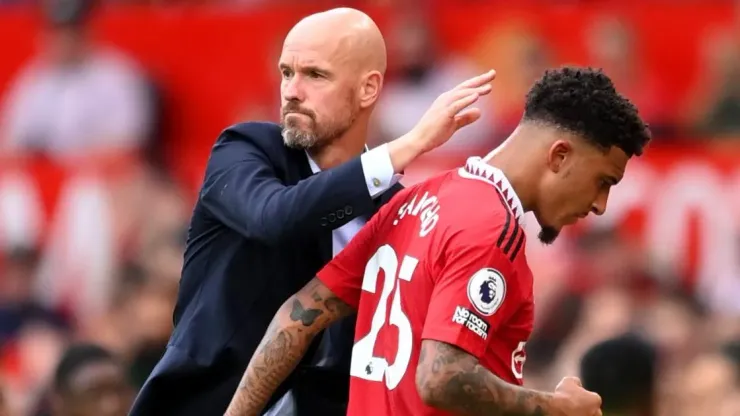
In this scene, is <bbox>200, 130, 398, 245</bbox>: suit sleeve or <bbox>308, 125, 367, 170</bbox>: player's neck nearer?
<bbox>200, 130, 398, 245</bbox>: suit sleeve

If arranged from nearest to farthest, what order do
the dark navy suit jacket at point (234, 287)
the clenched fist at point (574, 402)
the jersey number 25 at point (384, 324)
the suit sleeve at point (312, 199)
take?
the clenched fist at point (574, 402), the jersey number 25 at point (384, 324), the suit sleeve at point (312, 199), the dark navy suit jacket at point (234, 287)

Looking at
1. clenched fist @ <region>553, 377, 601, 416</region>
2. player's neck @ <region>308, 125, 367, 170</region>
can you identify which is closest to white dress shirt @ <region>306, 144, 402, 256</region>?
player's neck @ <region>308, 125, 367, 170</region>

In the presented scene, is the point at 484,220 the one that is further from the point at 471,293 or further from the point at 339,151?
the point at 339,151

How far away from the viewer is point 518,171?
5227 millimetres

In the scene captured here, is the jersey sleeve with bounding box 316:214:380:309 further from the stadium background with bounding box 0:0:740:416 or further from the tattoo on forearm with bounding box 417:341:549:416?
the stadium background with bounding box 0:0:740:416

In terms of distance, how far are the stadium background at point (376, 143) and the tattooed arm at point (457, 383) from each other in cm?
421

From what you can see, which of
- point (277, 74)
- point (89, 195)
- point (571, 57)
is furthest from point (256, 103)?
point (571, 57)

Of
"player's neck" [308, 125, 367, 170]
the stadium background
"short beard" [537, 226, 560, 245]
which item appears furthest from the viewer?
the stadium background

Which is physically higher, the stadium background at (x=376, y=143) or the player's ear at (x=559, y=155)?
the stadium background at (x=376, y=143)

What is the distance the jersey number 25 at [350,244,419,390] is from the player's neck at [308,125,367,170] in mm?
664

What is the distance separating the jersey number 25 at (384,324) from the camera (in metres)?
5.18

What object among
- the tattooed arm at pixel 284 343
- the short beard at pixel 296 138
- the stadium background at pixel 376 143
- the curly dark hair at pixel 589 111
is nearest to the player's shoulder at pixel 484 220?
the curly dark hair at pixel 589 111

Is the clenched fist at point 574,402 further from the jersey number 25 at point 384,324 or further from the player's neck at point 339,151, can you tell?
the player's neck at point 339,151

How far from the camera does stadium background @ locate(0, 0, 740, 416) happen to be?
10.5 meters
